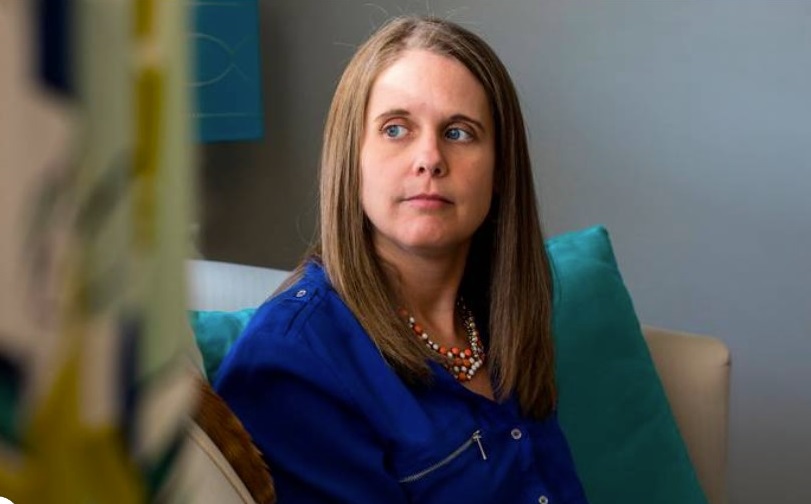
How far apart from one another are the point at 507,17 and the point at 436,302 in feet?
4.91

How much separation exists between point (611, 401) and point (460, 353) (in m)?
0.51

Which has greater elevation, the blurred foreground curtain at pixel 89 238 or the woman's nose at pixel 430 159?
the blurred foreground curtain at pixel 89 238

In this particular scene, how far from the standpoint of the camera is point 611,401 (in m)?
1.70

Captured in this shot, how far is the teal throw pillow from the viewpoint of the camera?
1.25 m

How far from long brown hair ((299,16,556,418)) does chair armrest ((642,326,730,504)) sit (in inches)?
22.3

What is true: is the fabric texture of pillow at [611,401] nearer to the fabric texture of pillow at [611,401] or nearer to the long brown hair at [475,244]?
the fabric texture of pillow at [611,401]

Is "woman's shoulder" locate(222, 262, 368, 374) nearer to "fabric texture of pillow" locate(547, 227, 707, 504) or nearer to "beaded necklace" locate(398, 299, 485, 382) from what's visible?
"beaded necklace" locate(398, 299, 485, 382)

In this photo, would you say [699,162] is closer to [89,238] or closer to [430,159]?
[430,159]

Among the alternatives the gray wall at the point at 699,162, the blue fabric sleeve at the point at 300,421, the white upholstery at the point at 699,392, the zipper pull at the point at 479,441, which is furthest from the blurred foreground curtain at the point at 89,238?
the gray wall at the point at 699,162

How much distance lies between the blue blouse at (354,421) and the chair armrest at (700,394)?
668 millimetres

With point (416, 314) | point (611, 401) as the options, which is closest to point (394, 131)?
point (416, 314)

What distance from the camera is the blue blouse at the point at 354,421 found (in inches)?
40.6

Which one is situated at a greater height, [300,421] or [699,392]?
[300,421]

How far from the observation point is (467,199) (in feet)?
3.99
